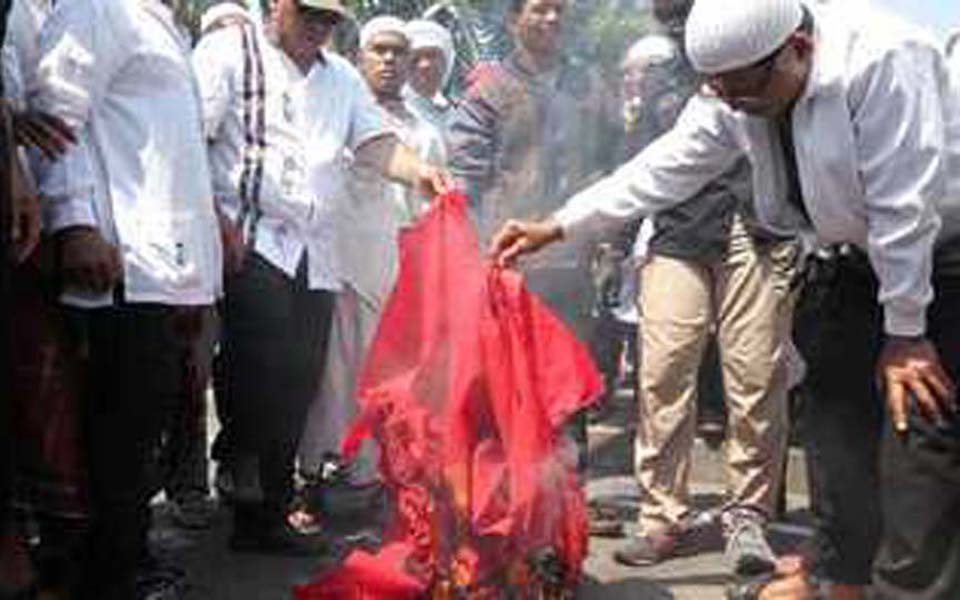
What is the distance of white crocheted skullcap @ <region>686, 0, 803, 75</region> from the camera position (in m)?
3.60

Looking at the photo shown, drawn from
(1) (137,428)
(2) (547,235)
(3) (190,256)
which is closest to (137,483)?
(1) (137,428)

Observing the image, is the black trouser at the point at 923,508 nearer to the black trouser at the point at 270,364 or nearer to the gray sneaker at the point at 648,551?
the gray sneaker at the point at 648,551

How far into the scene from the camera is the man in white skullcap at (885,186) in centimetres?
362

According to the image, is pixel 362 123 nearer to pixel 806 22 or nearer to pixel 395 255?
pixel 395 255

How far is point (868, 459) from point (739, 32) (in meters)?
1.35

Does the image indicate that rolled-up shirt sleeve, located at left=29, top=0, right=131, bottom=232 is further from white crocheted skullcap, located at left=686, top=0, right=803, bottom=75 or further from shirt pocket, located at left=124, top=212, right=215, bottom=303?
white crocheted skullcap, located at left=686, top=0, right=803, bottom=75

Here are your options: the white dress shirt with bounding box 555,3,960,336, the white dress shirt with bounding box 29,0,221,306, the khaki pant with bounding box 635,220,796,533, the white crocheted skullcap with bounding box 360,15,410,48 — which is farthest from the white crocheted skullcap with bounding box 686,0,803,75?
the white crocheted skullcap with bounding box 360,15,410,48

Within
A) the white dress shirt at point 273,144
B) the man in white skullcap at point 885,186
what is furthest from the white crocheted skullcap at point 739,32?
the white dress shirt at point 273,144

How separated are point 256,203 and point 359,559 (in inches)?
52.0

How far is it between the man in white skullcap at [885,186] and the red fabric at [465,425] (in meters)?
0.77

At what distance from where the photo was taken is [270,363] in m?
5.14

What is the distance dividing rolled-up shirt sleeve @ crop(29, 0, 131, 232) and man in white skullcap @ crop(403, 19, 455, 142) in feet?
10.8

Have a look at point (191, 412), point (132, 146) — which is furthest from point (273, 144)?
point (132, 146)

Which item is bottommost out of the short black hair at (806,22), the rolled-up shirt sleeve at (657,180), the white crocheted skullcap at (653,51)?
the rolled-up shirt sleeve at (657,180)
